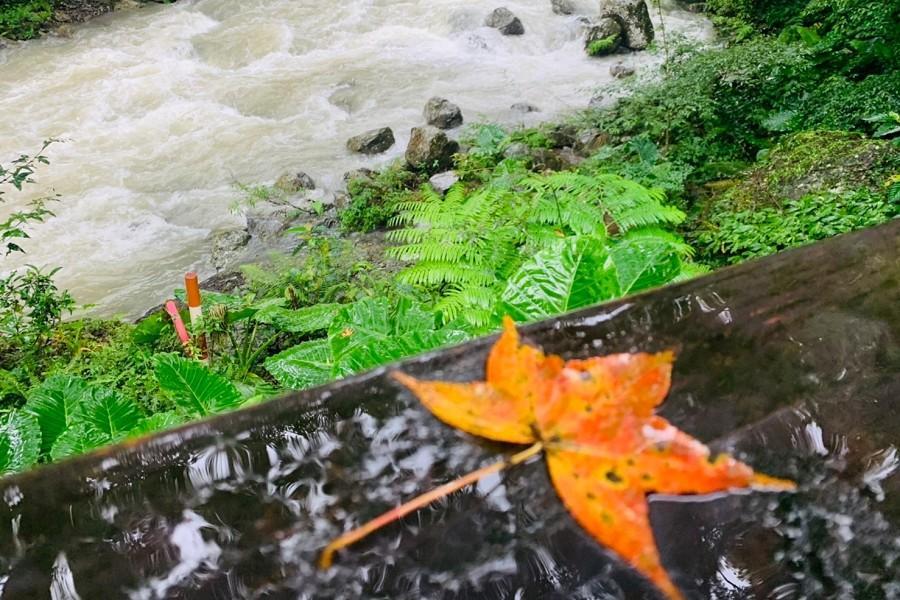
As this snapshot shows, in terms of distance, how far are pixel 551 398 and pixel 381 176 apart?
19.4 feet

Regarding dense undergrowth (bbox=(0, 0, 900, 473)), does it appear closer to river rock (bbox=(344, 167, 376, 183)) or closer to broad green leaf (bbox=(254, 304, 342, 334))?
broad green leaf (bbox=(254, 304, 342, 334))

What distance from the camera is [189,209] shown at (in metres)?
6.73

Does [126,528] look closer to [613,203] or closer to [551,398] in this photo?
[551,398]

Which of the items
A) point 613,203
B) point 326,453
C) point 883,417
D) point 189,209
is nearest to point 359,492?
point 326,453

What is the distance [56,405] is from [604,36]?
30.3 ft

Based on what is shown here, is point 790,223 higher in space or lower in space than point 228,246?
higher

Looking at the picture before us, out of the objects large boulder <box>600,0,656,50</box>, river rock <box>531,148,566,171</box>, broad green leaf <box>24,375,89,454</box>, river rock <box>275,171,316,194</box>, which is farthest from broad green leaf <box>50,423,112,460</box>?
large boulder <box>600,0,656,50</box>

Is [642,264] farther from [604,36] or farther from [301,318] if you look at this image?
[604,36]

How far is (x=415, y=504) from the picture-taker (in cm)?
51

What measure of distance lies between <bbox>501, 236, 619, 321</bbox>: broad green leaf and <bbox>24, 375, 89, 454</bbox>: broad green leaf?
1280mm

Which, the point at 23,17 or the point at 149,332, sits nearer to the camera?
the point at 149,332

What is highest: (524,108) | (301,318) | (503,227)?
(503,227)

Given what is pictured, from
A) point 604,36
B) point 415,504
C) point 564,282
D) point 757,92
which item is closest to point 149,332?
point 564,282

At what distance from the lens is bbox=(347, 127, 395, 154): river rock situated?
7.26 metres
